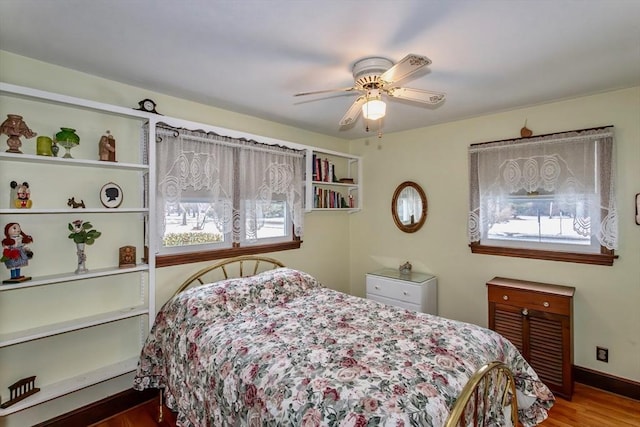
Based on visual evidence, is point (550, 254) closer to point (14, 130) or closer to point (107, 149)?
point (107, 149)

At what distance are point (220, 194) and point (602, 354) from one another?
11.6 feet

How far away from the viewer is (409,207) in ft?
12.3

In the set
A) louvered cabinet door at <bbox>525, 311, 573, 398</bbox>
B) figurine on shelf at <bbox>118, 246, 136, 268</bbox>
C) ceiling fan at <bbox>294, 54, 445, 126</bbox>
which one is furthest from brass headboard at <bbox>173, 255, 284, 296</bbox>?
louvered cabinet door at <bbox>525, 311, 573, 398</bbox>

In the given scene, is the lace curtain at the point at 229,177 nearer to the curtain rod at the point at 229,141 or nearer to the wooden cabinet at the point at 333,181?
the curtain rod at the point at 229,141

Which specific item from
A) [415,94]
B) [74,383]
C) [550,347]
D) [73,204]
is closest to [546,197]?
[550,347]

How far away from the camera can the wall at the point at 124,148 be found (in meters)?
1.97

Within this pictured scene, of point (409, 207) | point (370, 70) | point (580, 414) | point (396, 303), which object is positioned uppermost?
point (370, 70)

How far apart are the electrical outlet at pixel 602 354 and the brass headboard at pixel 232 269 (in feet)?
9.51

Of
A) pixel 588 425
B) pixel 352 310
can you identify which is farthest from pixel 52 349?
pixel 588 425

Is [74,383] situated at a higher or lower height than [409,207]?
lower

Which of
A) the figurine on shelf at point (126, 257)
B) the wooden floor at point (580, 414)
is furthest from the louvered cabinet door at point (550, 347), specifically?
the figurine on shelf at point (126, 257)

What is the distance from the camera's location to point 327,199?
3738mm

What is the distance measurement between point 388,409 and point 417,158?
2.96 meters

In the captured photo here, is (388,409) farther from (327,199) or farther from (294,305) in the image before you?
(327,199)
